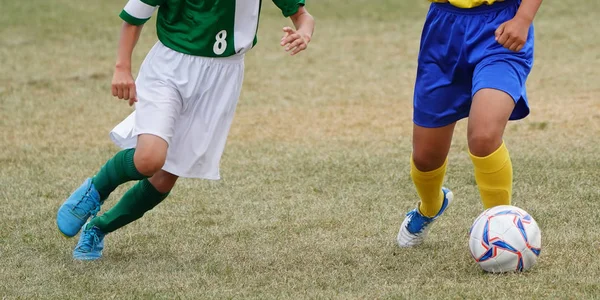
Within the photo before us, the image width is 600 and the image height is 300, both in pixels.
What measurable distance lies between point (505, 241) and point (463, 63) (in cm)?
71

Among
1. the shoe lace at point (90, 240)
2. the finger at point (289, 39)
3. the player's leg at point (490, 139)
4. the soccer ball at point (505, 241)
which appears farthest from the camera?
the shoe lace at point (90, 240)

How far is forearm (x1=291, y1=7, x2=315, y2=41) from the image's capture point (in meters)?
3.96

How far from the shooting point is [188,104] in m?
4.03

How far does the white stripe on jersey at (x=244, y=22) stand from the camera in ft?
13.2

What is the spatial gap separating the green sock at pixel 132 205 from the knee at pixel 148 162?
255 mm

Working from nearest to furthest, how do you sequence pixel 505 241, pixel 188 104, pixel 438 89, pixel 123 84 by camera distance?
pixel 505 241 → pixel 123 84 → pixel 438 89 → pixel 188 104

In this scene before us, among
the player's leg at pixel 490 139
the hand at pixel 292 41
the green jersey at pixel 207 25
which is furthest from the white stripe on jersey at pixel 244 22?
the player's leg at pixel 490 139

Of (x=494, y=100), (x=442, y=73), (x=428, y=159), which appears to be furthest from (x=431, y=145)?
(x=494, y=100)

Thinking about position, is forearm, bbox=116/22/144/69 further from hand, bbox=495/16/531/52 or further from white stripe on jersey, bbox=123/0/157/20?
hand, bbox=495/16/531/52

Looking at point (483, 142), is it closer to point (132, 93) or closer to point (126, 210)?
point (132, 93)

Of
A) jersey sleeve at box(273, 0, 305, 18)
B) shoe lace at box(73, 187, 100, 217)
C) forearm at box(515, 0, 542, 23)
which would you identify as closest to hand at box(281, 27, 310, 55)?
jersey sleeve at box(273, 0, 305, 18)

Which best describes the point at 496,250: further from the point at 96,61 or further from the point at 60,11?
the point at 60,11

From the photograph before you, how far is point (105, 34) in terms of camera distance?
38.6 feet

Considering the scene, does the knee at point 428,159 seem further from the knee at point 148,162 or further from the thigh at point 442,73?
the knee at point 148,162
